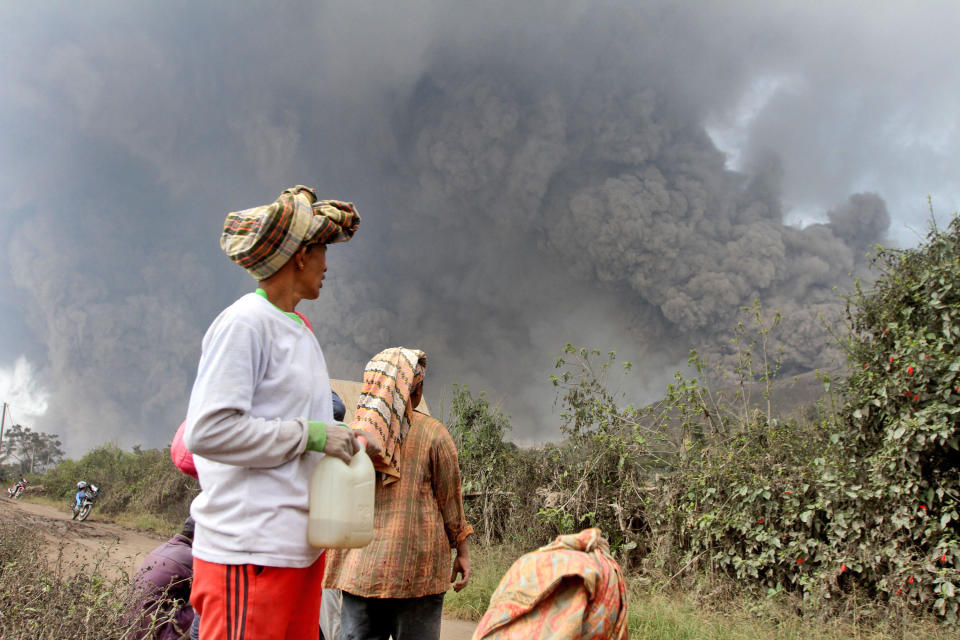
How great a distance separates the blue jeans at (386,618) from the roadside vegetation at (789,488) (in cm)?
250

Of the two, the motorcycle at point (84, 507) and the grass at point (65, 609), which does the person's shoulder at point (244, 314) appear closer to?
the grass at point (65, 609)

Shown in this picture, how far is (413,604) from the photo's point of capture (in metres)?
2.41

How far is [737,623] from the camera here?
14.5 ft

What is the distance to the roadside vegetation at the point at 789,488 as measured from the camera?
416cm

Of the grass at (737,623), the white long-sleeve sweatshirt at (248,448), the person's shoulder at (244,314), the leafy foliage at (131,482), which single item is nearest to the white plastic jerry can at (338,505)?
the white long-sleeve sweatshirt at (248,448)

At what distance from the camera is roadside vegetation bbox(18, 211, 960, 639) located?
4160 millimetres

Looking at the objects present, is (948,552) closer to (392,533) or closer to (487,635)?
(392,533)

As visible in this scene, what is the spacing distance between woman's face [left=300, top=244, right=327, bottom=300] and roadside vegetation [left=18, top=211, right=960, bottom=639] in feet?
12.6

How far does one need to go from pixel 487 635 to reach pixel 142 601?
151 centimetres

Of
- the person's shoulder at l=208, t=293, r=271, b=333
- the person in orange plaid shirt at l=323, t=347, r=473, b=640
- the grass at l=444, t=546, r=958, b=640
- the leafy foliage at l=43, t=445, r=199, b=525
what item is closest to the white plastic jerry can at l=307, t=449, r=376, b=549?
the person's shoulder at l=208, t=293, r=271, b=333

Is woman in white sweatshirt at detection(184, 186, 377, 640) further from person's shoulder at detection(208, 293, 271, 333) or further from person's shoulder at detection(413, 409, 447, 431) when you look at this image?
person's shoulder at detection(413, 409, 447, 431)

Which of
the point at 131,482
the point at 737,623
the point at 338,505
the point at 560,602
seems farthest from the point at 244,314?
the point at 131,482

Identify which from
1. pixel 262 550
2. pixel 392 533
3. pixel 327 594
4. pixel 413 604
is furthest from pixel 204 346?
pixel 327 594

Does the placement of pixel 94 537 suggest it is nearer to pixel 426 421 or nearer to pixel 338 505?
pixel 426 421
